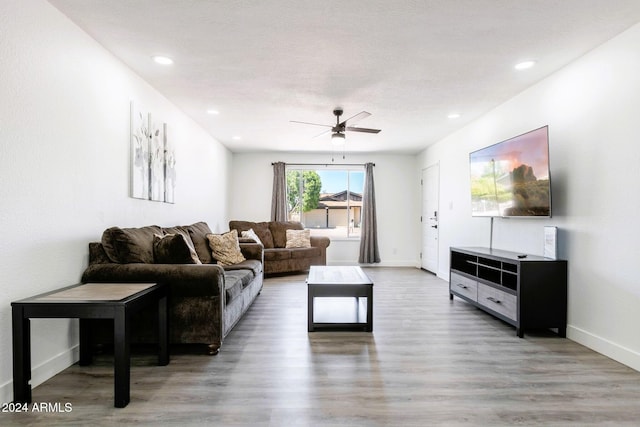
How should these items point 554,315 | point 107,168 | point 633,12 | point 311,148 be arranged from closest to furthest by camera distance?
point 633,12
point 107,168
point 554,315
point 311,148

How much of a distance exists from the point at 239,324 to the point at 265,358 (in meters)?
0.92

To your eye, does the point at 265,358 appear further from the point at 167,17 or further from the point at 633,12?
the point at 633,12

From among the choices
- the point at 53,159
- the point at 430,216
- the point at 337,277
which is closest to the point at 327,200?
the point at 430,216

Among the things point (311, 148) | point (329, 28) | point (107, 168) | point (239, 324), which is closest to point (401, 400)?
point (239, 324)

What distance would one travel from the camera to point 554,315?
3.11 meters

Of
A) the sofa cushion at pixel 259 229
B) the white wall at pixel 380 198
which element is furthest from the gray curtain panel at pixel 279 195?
the sofa cushion at pixel 259 229

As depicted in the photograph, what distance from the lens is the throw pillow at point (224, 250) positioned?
433 cm

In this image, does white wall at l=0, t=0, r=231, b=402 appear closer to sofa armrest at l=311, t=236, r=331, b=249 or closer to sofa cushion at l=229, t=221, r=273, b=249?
sofa cushion at l=229, t=221, r=273, b=249

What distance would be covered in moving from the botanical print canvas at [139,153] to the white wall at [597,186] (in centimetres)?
400

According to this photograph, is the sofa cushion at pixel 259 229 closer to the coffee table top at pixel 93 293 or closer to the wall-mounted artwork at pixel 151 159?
the wall-mounted artwork at pixel 151 159

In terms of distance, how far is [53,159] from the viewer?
228 centimetres

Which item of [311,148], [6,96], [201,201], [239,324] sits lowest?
[239,324]

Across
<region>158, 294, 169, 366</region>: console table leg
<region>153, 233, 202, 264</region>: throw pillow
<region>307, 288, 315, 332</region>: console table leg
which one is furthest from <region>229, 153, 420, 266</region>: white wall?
<region>158, 294, 169, 366</region>: console table leg

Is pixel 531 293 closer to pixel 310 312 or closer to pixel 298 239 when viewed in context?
pixel 310 312
